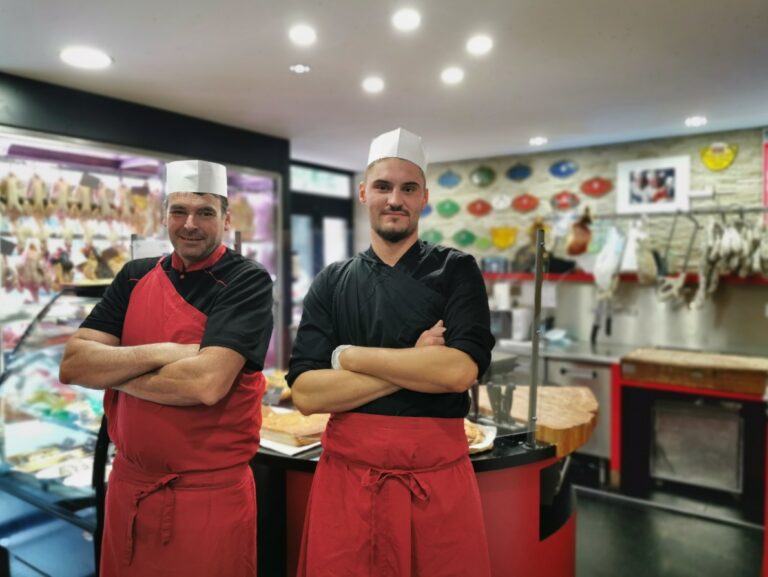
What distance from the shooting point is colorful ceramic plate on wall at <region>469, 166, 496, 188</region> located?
577 centimetres

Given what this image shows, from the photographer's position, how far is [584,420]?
228 cm

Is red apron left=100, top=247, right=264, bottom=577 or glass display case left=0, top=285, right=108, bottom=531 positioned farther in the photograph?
glass display case left=0, top=285, right=108, bottom=531

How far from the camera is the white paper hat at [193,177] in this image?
185cm

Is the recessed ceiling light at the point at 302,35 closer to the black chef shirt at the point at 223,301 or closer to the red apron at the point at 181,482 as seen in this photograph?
the black chef shirt at the point at 223,301

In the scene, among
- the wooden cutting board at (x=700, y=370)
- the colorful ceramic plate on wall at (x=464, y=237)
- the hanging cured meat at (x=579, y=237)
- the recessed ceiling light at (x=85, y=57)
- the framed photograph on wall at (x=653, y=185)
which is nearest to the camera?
the recessed ceiling light at (x=85, y=57)

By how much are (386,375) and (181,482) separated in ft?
2.46

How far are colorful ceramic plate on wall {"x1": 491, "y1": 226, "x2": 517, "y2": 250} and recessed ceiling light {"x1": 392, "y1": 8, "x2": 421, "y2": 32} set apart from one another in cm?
338

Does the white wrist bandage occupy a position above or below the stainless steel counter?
above

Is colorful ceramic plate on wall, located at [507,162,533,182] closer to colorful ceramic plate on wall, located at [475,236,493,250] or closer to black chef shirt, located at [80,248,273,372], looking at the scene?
colorful ceramic plate on wall, located at [475,236,493,250]

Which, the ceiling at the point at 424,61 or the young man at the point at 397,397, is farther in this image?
the ceiling at the point at 424,61

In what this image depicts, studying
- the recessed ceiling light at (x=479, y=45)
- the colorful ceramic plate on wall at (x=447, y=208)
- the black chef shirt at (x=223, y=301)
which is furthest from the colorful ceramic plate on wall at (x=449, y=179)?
the black chef shirt at (x=223, y=301)

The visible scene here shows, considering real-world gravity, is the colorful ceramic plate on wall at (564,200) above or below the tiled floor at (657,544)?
above

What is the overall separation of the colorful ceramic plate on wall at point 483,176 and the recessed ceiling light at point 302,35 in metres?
3.36

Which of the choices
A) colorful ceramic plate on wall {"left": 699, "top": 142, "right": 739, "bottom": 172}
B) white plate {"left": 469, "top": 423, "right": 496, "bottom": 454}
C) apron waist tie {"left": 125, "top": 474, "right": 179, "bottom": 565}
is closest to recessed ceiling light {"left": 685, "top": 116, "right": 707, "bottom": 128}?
colorful ceramic plate on wall {"left": 699, "top": 142, "right": 739, "bottom": 172}
